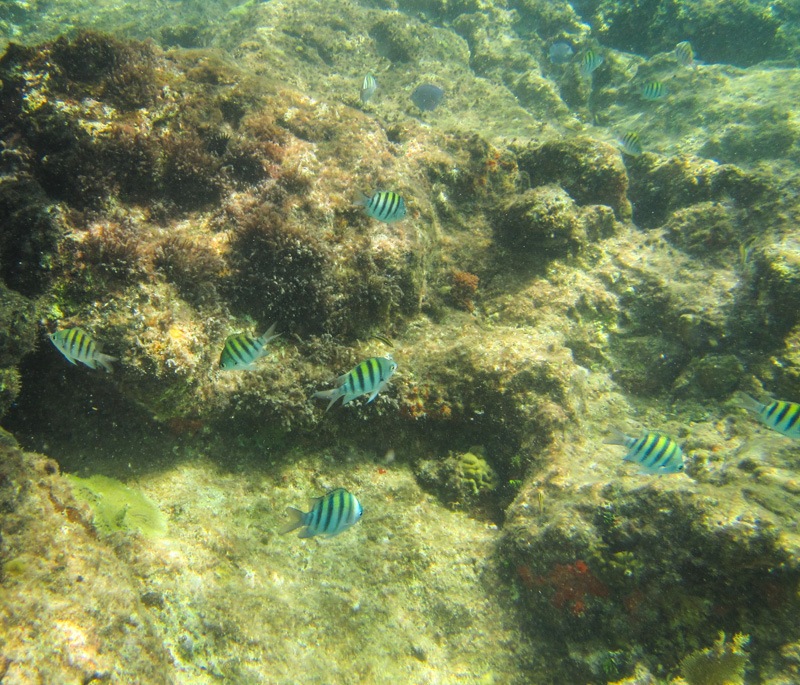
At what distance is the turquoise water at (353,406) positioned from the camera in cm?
300

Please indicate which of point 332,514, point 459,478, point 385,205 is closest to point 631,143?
point 385,205

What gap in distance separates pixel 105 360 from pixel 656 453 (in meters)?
4.49

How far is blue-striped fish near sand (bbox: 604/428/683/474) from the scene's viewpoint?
132 inches

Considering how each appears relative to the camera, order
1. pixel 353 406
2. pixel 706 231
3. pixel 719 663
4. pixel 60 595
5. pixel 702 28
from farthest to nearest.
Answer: pixel 702 28, pixel 706 231, pixel 353 406, pixel 719 663, pixel 60 595

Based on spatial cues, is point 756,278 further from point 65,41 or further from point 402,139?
point 65,41

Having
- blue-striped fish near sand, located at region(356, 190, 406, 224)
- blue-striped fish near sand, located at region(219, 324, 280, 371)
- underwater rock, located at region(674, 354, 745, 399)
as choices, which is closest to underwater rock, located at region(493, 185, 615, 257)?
underwater rock, located at region(674, 354, 745, 399)

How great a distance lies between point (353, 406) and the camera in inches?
174

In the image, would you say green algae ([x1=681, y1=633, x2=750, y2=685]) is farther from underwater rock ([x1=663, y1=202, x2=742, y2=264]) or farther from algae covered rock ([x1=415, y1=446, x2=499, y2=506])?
underwater rock ([x1=663, y1=202, x2=742, y2=264])

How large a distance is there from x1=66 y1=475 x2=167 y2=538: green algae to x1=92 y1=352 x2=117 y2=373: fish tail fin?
2.95 ft

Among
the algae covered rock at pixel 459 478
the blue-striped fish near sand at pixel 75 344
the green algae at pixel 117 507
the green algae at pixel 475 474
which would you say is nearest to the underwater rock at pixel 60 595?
the green algae at pixel 117 507

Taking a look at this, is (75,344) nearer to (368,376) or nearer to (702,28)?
(368,376)

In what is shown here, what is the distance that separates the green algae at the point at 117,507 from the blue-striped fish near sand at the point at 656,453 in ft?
13.0

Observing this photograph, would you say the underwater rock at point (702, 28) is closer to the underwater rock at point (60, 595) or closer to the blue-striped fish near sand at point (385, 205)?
the blue-striped fish near sand at point (385, 205)

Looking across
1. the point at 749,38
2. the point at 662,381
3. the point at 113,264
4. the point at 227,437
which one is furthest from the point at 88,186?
the point at 749,38
